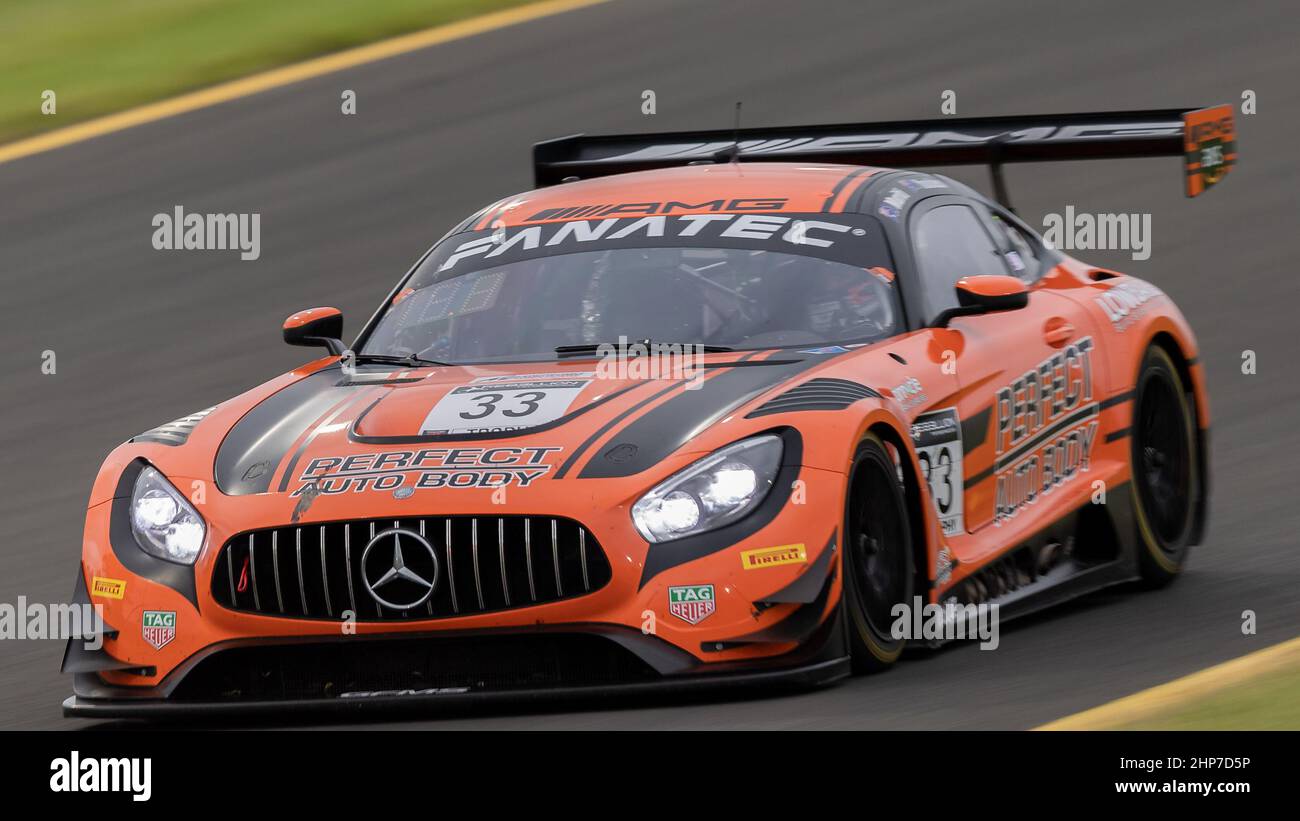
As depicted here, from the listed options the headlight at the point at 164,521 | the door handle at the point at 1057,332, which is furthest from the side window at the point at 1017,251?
the headlight at the point at 164,521

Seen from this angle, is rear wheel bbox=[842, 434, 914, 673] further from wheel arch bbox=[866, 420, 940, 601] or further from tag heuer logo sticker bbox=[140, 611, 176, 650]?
tag heuer logo sticker bbox=[140, 611, 176, 650]

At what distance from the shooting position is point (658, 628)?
20.0ft

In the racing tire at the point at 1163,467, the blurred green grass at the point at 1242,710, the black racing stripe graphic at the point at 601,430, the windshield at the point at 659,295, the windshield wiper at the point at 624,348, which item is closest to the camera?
the blurred green grass at the point at 1242,710

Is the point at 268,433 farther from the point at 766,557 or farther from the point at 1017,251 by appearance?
the point at 1017,251

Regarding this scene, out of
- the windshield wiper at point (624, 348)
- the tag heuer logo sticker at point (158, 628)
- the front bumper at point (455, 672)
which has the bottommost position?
the front bumper at point (455, 672)

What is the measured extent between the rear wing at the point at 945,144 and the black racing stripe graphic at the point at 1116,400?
842 millimetres

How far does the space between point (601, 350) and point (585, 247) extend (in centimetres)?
64

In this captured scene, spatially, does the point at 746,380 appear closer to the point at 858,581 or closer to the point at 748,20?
the point at 858,581

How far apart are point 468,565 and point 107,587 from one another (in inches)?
42.8

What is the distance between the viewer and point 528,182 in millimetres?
14375

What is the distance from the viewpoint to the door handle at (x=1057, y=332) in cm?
812

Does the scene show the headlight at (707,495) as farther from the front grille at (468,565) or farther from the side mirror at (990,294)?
the side mirror at (990,294)
